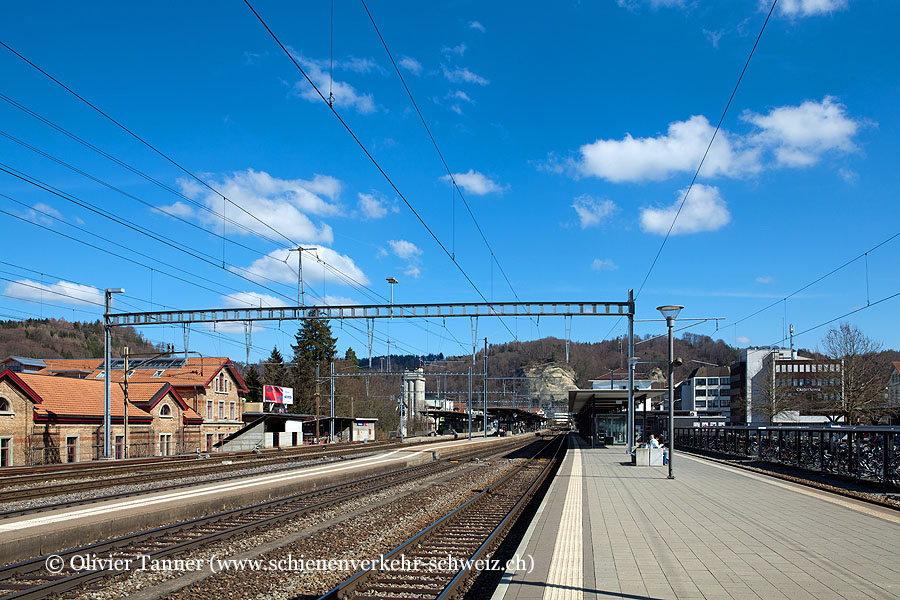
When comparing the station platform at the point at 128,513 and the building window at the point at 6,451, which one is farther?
the building window at the point at 6,451

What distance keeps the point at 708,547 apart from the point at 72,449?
128 feet

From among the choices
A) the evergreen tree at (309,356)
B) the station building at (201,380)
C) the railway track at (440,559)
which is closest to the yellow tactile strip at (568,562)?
the railway track at (440,559)

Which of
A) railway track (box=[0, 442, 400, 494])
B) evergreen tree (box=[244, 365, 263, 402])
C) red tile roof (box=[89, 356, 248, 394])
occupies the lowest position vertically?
evergreen tree (box=[244, 365, 263, 402])

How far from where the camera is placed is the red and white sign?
62594 millimetres

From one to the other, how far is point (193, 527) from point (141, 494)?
5.11m

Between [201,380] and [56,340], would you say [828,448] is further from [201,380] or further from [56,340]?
[56,340]

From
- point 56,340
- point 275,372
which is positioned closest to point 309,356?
point 275,372

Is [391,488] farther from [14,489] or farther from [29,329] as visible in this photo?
[29,329]

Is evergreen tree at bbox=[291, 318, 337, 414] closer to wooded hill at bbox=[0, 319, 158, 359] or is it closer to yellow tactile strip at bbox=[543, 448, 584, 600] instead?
wooded hill at bbox=[0, 319, 158, 359]

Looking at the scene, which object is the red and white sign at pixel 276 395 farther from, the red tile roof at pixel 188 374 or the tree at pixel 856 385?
the tree at pixel 856 385

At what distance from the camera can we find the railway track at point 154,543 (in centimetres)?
814

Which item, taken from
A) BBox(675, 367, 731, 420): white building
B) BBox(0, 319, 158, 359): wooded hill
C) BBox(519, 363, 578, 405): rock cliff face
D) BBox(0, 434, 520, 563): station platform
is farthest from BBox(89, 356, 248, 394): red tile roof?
BBox(675, 367, 731, 420): white building

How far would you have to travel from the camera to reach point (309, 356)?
3474 inches

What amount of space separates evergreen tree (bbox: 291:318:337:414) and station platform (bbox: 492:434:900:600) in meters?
67.8
